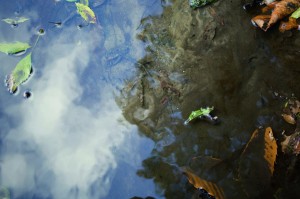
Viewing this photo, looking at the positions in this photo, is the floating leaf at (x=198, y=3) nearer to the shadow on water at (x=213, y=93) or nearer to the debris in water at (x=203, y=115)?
the shadow on water at (x=213, y=93)

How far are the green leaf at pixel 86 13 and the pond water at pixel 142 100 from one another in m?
0.04

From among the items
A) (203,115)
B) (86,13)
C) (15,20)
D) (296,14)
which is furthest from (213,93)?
(15,20)

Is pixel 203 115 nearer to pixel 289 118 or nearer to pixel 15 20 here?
pixel 289 118

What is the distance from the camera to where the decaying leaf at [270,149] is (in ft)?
6.60

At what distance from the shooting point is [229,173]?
2.03 meters

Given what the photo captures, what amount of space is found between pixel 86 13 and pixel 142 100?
3.02 ft

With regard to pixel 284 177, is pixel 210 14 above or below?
above

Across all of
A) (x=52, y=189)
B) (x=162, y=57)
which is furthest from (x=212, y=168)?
(x=52, y=189)

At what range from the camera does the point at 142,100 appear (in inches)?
90.1

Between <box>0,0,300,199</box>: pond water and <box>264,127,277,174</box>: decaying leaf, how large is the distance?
0.03 meters

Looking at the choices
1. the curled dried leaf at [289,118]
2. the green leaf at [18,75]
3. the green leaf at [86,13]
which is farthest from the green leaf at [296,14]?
the green leaf at [18,75]

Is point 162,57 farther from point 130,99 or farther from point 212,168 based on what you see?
point 212,168

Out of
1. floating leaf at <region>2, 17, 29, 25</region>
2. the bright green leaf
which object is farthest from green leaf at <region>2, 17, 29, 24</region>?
the bright green leaf

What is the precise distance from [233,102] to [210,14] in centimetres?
80
